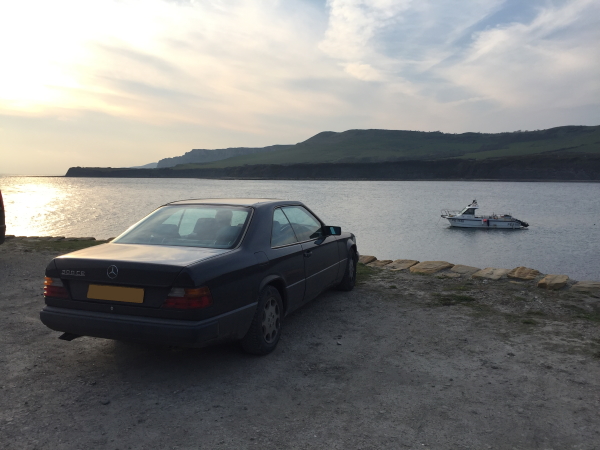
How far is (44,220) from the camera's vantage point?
41.8 m

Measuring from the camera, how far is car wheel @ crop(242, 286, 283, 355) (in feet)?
14.8

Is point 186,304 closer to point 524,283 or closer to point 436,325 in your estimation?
point 436,325

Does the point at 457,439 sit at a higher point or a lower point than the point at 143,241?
lower

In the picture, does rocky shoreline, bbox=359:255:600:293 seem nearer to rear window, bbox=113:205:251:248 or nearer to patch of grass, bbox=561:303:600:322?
patch of grass, bbox=561:303:600:322

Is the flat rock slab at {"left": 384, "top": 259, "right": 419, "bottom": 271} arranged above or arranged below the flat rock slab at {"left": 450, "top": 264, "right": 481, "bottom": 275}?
below

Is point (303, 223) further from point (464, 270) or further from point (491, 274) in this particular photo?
point (464, 270)

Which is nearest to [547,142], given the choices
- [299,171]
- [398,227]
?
[299,171]

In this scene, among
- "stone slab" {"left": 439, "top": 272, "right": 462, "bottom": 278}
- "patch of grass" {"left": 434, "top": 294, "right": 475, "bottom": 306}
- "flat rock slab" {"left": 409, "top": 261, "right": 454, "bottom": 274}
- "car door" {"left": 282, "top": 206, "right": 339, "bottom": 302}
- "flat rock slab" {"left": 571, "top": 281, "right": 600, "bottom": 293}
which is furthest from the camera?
"flat rock slab" {"left": 409, "top": 261, "right": 454, "bottom": 274}

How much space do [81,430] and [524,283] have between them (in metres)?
7.24

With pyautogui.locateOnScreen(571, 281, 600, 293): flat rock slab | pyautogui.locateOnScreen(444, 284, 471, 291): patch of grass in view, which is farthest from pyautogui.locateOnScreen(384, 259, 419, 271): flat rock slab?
pyautogui.locateOnScreen(571, 281, 600, 293): flat rock slab

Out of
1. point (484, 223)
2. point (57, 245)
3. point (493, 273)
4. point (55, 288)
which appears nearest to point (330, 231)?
point (55, 288)

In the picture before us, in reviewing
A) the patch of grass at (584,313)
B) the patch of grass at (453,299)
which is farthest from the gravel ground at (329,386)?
the patch of grass at (453,299)

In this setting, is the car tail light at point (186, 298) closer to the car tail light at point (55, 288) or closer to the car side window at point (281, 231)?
the car tail light at point (55, 288)

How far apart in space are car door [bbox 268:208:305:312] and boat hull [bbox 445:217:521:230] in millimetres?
45789
